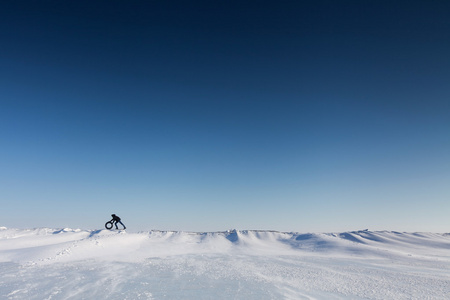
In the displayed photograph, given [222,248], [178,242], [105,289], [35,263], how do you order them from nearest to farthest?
[105,289] → [35,263] → [222,248] → [178,242]

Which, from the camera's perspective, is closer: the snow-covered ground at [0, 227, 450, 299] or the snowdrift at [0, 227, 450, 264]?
the snow-covered ground at [0, 227, 450, 299]

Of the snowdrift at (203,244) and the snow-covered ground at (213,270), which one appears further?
the snowdrift at (203,244)

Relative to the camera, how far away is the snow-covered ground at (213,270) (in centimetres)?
818

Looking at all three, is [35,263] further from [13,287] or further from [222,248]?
[222,248]

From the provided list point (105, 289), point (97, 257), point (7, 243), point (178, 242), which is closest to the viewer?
point (105, 289)

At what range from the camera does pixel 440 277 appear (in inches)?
404

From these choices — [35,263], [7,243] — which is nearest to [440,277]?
[35,263]

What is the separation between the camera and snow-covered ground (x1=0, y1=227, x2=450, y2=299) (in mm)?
8180

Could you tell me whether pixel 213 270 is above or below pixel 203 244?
below

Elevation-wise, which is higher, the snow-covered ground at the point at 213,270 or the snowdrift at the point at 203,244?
the snowdrift at the point at 203,244

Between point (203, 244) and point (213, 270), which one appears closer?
point (213, 270)

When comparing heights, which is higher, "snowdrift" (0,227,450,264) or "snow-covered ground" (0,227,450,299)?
"snowdrift" (0,227,450,264)

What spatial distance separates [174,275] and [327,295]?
623 cm

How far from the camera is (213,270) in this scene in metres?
11.6
